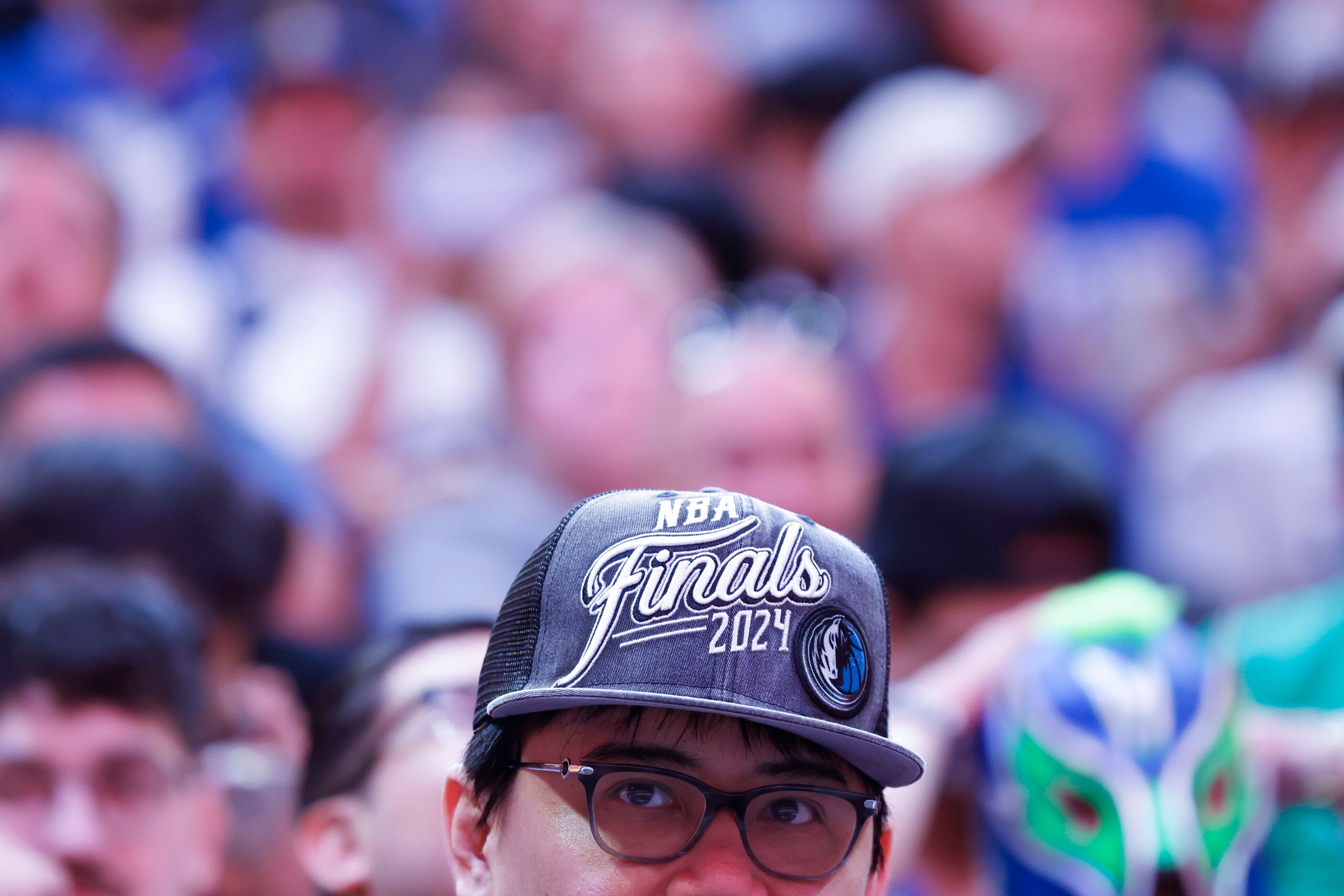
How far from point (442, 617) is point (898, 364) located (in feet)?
9.99

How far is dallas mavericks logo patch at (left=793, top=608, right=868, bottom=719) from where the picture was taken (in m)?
2.11

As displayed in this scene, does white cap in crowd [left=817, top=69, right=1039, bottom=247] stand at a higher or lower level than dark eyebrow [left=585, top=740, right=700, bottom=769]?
higher

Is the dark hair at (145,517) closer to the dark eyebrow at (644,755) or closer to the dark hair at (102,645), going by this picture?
the dark hair at (102,645)

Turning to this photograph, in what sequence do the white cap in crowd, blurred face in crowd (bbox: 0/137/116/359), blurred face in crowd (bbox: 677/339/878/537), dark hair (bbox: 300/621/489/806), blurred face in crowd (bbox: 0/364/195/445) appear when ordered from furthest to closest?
the white cap in crowd
blurred face in crowd (bbox: 0/137/116/359)
blurred face in crowd (bbox: 677/339/878/537)
blurred face in crowd (bbox: 0/364/195/445)
dark hair (bbox: 300/621/489/806)

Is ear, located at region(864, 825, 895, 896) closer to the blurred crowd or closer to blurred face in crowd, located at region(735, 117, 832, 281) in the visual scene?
the blurred crowd

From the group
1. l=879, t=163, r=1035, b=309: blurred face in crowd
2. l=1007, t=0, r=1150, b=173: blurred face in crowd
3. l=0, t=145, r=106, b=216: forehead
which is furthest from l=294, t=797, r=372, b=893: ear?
l=1007, t=0, r=1150, b=173: blurred face in crowd

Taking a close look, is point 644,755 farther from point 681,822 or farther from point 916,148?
point 916,148

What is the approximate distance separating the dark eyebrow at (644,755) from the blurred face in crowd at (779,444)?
2.81 m

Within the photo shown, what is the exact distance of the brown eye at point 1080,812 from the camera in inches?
124

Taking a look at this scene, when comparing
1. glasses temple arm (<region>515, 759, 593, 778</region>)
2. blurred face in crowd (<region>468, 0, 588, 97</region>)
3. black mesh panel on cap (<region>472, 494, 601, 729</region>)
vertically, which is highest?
blurred face in crowd (<region>468, 0, 588, 97</region>)

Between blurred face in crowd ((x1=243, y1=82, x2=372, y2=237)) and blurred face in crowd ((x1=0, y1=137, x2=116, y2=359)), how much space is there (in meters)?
1.12

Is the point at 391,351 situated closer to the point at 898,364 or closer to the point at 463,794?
the point at 898,364

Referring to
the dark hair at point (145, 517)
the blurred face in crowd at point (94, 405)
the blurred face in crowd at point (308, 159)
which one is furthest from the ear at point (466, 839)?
the blurred face in crowd at point (308, 159)

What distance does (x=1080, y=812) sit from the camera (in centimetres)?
318
